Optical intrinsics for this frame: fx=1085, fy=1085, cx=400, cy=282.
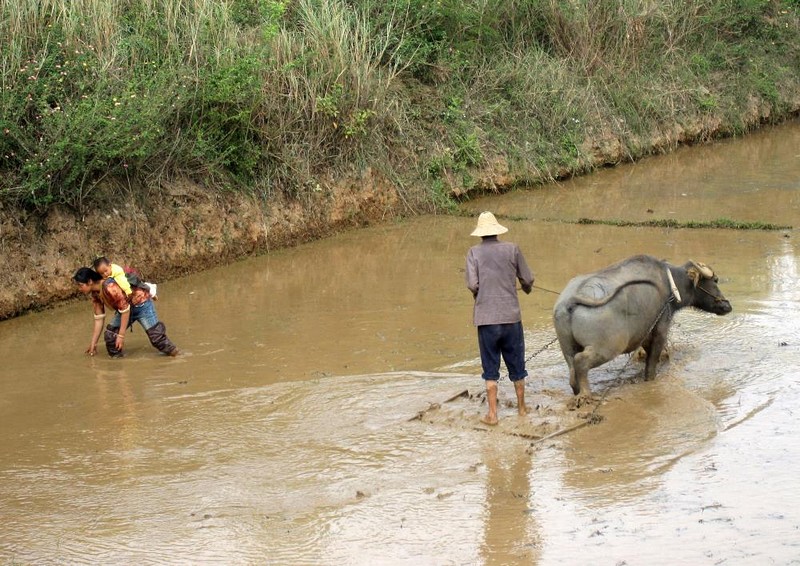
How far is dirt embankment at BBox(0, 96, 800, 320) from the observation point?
11125 millimetres

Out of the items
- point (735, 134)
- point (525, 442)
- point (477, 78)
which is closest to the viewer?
point (525, 442)

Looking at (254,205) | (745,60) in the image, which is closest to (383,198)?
(254,205)

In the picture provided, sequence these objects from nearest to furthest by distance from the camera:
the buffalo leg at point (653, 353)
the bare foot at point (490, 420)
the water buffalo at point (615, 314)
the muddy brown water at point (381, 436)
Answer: the muddy brown water at point (381, 436)
the bare foot at point (490, 420)
the water buffalo at point (615, 314)
the buffalo leg at point (653, 353)

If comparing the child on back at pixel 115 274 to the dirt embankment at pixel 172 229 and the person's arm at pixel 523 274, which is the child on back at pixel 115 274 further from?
the person's arm at pixel 523 274

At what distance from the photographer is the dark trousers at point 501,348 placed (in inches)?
300

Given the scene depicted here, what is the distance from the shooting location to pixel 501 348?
772cm

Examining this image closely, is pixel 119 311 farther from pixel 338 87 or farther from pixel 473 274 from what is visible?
pixel 338 87

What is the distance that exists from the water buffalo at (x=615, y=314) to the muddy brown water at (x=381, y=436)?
36 cm

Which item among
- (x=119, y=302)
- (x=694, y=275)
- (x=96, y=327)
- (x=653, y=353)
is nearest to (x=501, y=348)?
(x=653, y=353)

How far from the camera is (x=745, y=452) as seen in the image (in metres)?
7.00

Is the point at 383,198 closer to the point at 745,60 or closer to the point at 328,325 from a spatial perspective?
the point at 328,325

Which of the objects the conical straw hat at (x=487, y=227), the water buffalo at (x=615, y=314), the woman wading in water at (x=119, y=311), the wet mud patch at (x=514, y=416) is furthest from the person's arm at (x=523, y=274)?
the woman wading in water at (x=119, y=311)

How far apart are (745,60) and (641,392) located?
14982mm

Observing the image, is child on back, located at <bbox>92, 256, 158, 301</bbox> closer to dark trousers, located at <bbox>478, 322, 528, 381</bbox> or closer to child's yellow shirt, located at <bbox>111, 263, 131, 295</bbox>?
child's yellow shirt, located at <bbox>111, 263, 131, 295</bbox>
